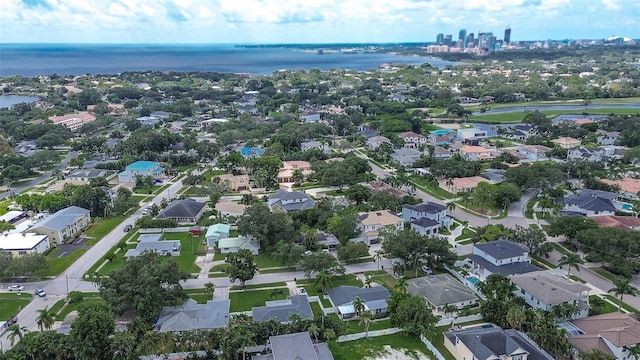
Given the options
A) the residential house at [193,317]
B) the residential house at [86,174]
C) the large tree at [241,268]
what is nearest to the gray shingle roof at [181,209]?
the large tree at [241,268]

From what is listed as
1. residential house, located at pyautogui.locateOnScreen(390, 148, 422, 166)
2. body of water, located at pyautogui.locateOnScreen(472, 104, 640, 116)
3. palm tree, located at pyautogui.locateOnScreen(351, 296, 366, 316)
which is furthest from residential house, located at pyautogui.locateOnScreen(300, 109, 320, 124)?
palm tree, located at pyautogui.locateOnScreen(351, 296, 366, 316)

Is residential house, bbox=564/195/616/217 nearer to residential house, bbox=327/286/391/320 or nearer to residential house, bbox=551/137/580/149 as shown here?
residential house, bbox=327/286/391/320

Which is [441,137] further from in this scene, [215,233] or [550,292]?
[550,292]

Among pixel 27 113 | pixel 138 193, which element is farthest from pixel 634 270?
pixel 27 113

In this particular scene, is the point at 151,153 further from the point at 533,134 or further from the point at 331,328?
the point at 533,134

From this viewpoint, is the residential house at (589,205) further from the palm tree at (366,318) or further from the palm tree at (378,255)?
the palm tree at (366,318)

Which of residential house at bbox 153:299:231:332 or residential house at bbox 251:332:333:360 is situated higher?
residential house at bbox 251:332:333:360

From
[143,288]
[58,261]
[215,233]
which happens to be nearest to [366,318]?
[143,288]
